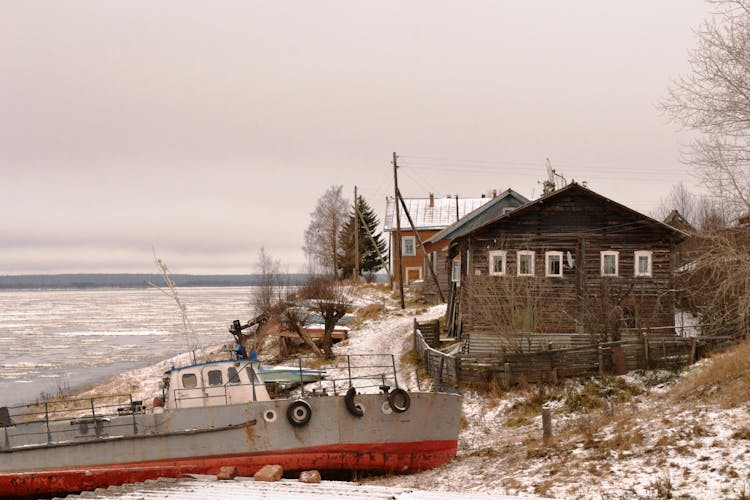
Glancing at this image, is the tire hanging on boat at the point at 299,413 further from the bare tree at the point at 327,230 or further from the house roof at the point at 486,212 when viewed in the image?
the bare tree at the point at 327,230

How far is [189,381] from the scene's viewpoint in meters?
18.0

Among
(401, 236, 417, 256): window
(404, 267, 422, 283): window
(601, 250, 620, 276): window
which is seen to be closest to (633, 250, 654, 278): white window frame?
(601, 250, 620, 276): window

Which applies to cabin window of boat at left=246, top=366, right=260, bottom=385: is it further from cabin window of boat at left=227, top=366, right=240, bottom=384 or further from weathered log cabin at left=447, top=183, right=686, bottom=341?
weathered log cabin at left=447, top=183, right=686, bottom=341

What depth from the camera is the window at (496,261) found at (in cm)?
2924

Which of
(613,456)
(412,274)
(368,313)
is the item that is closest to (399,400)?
(613,456)

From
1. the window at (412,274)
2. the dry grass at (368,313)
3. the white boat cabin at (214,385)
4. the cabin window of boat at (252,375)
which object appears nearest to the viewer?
the white boat cabin at (214,385)

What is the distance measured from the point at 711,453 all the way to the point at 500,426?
31.2 ft

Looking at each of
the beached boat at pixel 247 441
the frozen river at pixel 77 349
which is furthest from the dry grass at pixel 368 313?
the beached boat at pixel 247 441

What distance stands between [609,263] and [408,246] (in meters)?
28.4

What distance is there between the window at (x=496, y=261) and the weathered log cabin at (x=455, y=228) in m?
6.23

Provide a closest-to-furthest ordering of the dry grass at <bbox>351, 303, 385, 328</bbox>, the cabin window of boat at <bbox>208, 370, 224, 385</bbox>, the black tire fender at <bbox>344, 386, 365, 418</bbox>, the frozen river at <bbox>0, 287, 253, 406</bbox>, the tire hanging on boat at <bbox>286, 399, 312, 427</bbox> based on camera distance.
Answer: the tire hanging on boat at <bbox>286, 399, 312, 427</bbox> → the black tire fender at <bbox>344, 386, 365, 418</bbox> → the cabin window of boat at <bbox>208, 370, 224, 385</bbox> → the frozen river at <bbox>0, 287, 253, 406</bbox> → the dry grass at <bbox>351, 303, 385, 328</bbox>

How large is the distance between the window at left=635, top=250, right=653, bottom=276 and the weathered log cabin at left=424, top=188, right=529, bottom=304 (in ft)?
28.9

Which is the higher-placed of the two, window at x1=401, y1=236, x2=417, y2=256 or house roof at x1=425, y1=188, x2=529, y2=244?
house roof at x1=425, y1=188, x2=529, y2=244

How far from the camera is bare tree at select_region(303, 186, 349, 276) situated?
234 ft
